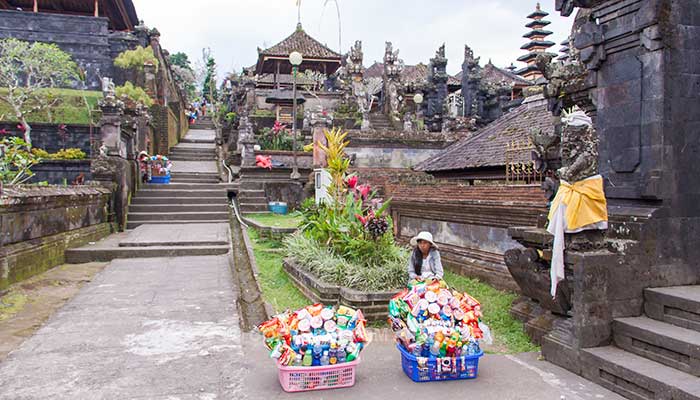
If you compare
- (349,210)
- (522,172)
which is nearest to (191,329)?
(349,210)

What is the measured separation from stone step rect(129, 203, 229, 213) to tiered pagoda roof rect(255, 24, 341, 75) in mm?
21371

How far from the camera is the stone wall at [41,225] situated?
25.5 feet

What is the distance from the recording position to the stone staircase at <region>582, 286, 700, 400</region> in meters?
3.76

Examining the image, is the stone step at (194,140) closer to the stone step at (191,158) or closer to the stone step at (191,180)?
the stone step at (191,158)

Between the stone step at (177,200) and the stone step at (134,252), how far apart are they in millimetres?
4944

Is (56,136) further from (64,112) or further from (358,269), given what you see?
(358,269)

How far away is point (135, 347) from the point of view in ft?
16.8

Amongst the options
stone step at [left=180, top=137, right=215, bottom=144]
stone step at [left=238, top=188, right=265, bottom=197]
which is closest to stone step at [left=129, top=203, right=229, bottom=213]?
stone step at [left=238, top=188, right=265, bottom=197]

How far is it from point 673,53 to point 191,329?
5.81 meters

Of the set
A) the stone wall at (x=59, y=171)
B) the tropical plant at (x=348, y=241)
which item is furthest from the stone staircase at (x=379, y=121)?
the tropical plant at (x=348, y=241)

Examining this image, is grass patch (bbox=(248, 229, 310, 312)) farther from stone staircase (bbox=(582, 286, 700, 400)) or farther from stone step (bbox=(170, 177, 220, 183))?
stone step (bbox=(170, 177, 220, 183))

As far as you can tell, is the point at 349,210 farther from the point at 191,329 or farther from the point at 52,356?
the point at 52,356

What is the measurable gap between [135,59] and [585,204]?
24.7m

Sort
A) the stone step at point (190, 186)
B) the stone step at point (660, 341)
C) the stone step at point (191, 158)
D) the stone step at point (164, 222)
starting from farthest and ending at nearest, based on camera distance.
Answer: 1. the stone step at point (191, 158)
2. the stone step at point (190, 186)
3. the stone step at point (164, 222)
4. the stone step at point (660, 341)
